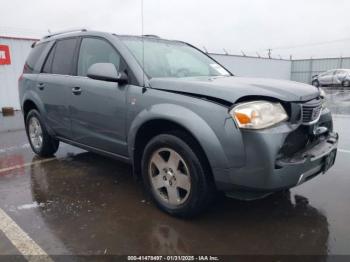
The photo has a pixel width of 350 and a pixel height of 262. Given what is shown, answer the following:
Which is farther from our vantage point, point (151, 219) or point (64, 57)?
point (64, 57)

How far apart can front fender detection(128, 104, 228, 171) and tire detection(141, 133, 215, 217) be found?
0.50 feet

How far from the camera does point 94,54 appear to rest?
3994 millimetres

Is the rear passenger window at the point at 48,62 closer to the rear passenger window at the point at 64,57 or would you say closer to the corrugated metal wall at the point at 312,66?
the rear passenger window at the point at 64,57

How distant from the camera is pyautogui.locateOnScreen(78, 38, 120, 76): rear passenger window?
371 cm

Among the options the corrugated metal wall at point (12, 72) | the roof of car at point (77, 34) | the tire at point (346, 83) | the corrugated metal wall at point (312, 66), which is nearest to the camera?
the roof of car at point (77, 34)

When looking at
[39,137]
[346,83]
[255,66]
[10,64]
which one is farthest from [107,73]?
[255,66]

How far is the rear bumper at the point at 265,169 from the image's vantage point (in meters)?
2.55

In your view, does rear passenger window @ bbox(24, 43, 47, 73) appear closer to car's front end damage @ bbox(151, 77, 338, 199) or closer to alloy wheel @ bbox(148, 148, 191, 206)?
alloy wheel @ bbox(148, 148, 191, 206)

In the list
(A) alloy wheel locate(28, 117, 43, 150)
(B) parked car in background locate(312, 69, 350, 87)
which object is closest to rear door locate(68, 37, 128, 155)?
(A) alloy wheel locate(28, 117, 43, 150)

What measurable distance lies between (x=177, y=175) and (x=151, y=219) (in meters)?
0.48

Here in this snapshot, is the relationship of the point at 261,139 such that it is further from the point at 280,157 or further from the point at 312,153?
the point at 312,153

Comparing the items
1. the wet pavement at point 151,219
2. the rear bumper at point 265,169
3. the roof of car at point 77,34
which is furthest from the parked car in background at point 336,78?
the rear bumper at point 265,169

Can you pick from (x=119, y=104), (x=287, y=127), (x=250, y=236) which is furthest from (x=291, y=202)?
(x=119, y=104)

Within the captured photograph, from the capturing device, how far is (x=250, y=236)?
2.81 metres
